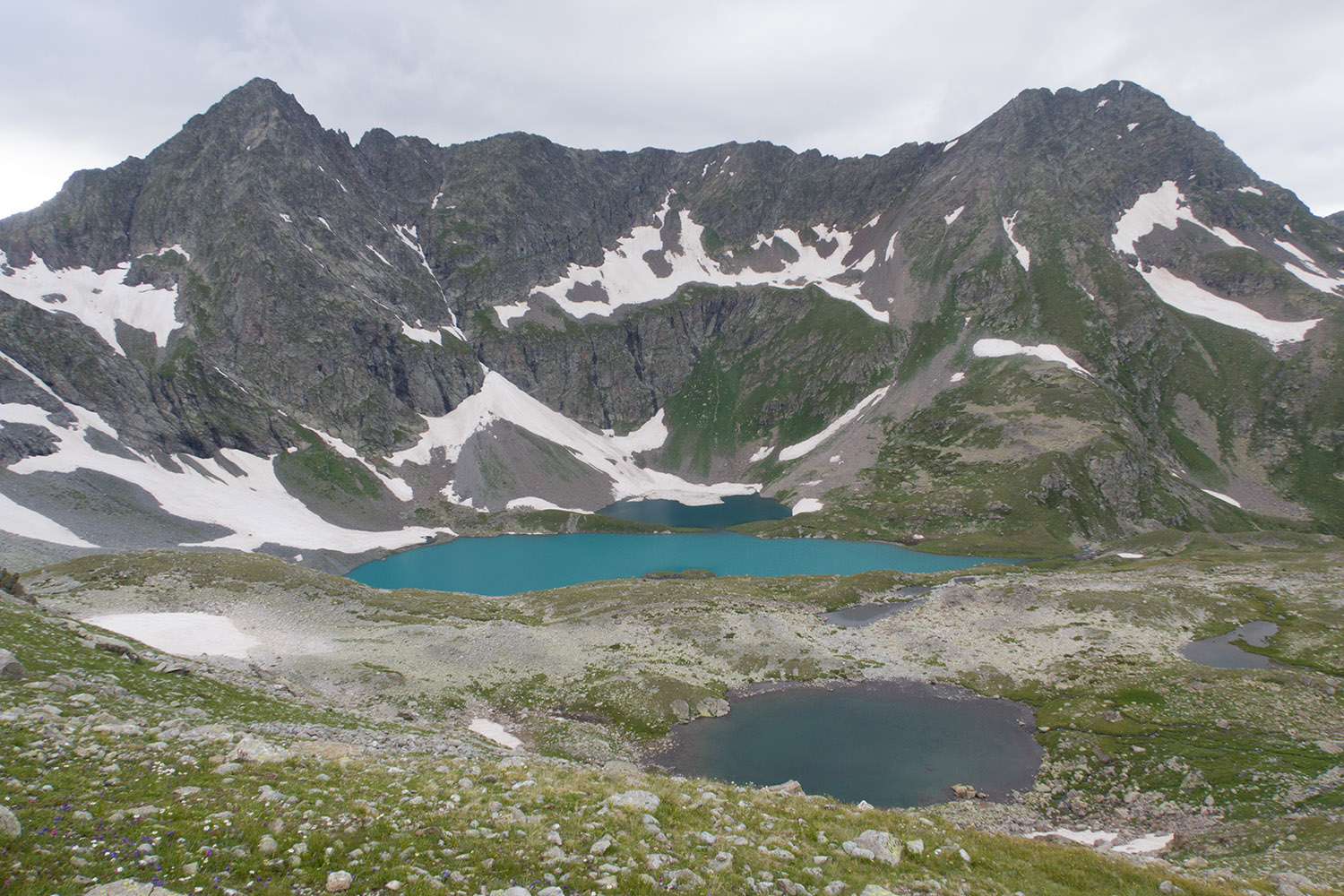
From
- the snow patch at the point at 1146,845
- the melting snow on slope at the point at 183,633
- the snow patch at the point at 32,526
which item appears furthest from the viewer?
the snow patch at the point at 32,526

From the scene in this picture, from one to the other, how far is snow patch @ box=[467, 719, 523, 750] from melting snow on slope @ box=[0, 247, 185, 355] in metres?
160

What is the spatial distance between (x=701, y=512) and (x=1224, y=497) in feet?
412

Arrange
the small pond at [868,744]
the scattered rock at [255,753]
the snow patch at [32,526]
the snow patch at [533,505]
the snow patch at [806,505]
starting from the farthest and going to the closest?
the snow patch at [533,505]
the snow patch at [806,505]
the snow patch at [32,526]
the small pond at [868,744]
the scattered rock at [255,753]

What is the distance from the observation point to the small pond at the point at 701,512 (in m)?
152

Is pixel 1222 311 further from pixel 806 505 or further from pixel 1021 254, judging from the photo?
pixel 806 505

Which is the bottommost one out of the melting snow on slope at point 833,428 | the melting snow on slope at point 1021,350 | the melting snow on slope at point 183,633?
the melting snow on slope at point 183,633

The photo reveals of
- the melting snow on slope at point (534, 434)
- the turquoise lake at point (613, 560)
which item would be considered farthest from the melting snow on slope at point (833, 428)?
the turquoise lake at point (613, 560)

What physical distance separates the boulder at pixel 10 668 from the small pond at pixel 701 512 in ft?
433

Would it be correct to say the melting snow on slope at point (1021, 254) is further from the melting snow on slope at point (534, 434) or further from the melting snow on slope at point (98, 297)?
the melting snow on slope at point (98, 297)

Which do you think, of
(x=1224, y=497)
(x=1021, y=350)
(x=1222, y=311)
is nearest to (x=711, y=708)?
(x=1224, y=497)

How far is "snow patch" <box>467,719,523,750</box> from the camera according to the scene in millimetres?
33875

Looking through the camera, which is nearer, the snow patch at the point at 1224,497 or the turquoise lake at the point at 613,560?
the turquoise lake at the point at 613,560

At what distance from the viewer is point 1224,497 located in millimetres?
140375

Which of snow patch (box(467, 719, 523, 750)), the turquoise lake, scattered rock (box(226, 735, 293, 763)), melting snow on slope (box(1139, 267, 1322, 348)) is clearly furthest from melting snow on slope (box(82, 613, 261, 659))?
melting snow on slope (box(1139, 267, 1322, 348))
